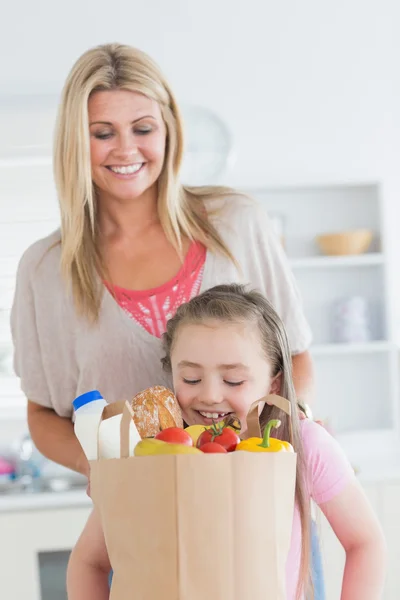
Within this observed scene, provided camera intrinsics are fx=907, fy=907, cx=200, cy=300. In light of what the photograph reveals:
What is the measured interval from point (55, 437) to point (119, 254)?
15.2 inches

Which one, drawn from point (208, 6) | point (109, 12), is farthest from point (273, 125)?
point (109, 12)

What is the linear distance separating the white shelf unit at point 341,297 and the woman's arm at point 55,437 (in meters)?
2.33

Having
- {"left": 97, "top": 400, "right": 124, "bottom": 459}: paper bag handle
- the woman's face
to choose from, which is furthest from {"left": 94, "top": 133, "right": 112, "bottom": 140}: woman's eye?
{"left": 97, "top": 400, "right": 124, "bottom": 459}: paper bag handle

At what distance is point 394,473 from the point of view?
344 centimetres

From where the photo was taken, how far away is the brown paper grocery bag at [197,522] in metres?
1.10

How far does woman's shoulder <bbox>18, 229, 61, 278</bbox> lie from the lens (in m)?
1.83

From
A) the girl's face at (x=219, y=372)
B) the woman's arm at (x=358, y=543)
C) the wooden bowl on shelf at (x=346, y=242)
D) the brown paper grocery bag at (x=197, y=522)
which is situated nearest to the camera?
the brown paper grocery bag at (x=197, y=522)

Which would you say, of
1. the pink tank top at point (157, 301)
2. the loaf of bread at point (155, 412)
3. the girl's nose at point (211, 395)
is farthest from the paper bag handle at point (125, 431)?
the pink tank top at point (157, 301)

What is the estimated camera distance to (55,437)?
1.81 m

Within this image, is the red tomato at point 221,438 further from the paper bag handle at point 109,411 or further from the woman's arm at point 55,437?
the woman's arm at point 55,437

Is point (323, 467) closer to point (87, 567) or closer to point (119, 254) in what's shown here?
point (87, 567)

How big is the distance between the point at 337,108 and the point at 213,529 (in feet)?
11.0

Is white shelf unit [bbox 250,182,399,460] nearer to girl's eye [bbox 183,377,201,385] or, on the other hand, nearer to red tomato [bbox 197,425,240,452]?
girl's eye [bbox 183,377,201,385]

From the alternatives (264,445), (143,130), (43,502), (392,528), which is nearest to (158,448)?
(264,445)
